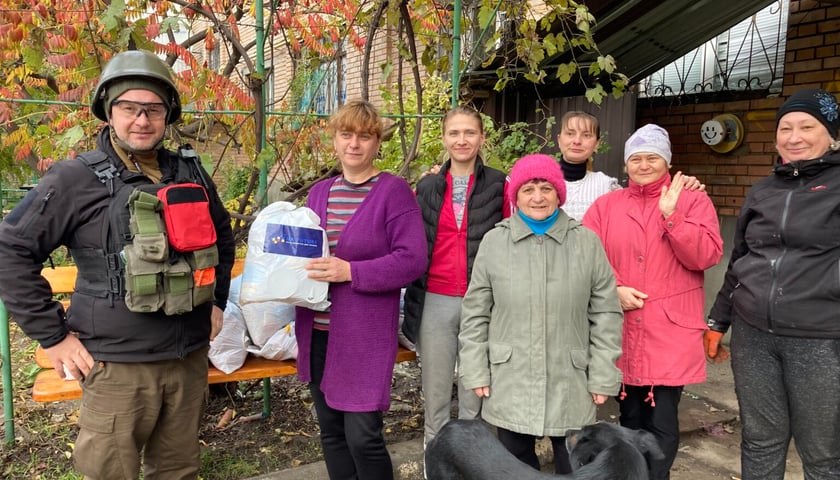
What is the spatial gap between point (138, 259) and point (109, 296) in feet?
0.75

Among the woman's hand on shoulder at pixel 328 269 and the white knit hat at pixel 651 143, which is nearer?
the woman's hand on shoulder at pixel 328 269

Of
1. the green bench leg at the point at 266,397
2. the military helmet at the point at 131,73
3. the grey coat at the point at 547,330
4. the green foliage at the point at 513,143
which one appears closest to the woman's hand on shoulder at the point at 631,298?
the grey coat at the point at 547,330

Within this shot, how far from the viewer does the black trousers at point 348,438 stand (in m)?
2.61

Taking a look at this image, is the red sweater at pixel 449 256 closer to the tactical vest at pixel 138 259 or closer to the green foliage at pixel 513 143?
the tactical vest at pixel 138 259

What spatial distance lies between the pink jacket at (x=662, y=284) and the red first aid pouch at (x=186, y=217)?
72.7 inches

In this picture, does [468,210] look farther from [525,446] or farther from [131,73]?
[131,73]

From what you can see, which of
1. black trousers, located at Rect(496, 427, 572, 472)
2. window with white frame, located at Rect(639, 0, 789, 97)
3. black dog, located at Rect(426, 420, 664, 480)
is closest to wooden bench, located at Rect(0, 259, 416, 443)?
black trousers, located at Rect(496, 427, 572, 472)

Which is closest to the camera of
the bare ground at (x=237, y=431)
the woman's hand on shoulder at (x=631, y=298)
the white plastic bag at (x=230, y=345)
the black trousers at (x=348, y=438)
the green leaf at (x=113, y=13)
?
the black trousers at (x=348, y=438)

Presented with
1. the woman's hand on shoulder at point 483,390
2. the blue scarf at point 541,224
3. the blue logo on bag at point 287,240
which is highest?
the blue scarf at point 541,224

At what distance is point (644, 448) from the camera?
1.96m

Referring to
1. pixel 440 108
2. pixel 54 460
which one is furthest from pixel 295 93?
pixel 54 460

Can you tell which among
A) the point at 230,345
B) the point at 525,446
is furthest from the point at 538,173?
the point at 230,345

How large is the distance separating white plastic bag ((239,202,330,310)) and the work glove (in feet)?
6.27

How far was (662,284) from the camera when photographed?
2721 mm
